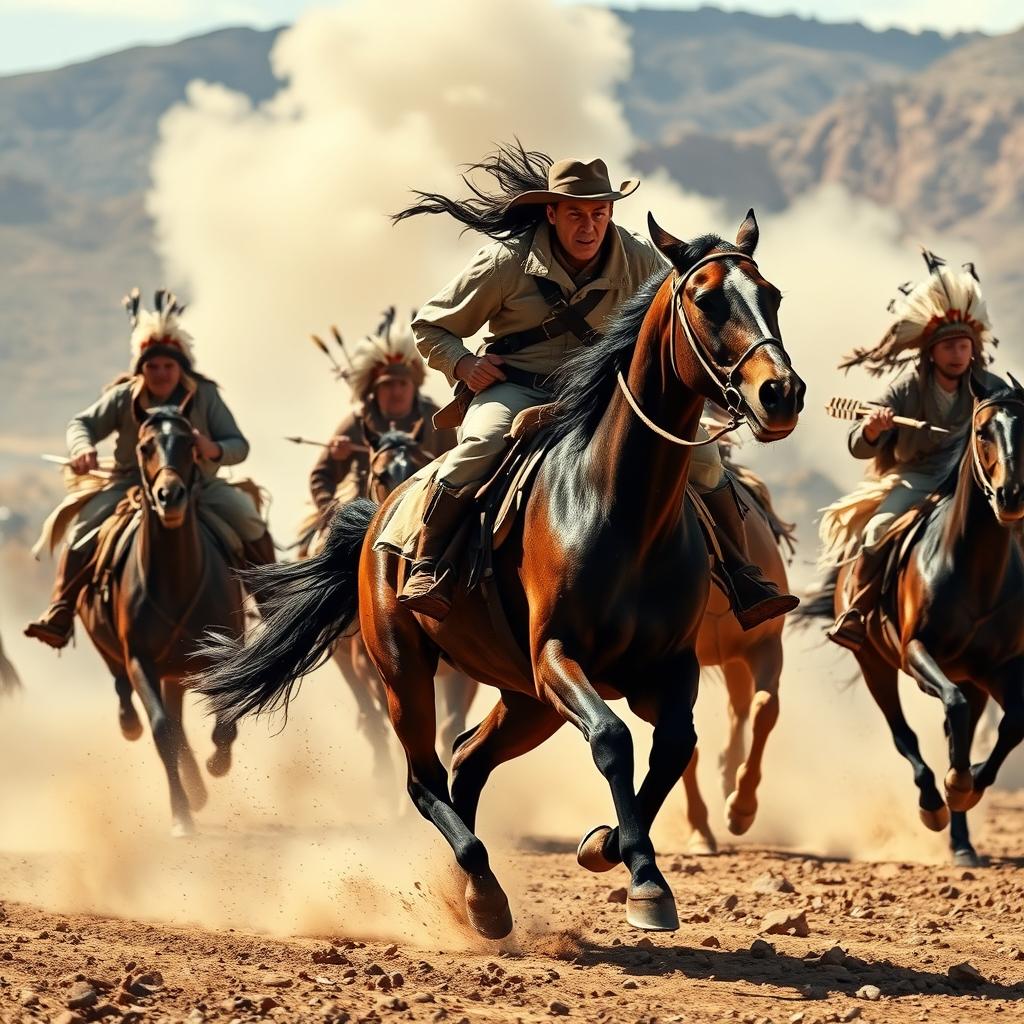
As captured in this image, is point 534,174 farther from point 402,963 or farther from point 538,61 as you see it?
point 538,61

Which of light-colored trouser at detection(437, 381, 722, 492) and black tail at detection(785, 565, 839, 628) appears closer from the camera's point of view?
light-colored trouser at detection(437, 381, 722, 492)

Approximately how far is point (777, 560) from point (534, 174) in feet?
13.8

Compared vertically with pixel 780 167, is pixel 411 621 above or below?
below

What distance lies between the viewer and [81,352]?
108 metres

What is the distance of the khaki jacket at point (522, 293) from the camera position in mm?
7605

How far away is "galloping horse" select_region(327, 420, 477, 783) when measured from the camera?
12.4 meters

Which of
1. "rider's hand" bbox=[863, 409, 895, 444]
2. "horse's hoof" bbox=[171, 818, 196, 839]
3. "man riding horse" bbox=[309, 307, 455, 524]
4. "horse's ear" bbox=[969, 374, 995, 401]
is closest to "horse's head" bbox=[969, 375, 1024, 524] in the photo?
"horse's ear" bbox=[969, 374, 995, 401]

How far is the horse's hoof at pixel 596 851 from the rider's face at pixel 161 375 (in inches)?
237

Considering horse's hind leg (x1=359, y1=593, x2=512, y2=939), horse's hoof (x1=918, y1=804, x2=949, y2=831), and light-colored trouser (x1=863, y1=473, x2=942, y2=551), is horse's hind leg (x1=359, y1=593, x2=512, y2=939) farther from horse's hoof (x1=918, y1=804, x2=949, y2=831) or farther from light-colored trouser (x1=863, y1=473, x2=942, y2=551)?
light-colored trouser (x1=863, y1=473, x2=942, y2=551)

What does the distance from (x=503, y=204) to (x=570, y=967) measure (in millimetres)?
2841

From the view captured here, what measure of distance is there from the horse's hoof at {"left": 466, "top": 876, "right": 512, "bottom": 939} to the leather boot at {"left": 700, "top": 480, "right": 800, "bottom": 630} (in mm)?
1327

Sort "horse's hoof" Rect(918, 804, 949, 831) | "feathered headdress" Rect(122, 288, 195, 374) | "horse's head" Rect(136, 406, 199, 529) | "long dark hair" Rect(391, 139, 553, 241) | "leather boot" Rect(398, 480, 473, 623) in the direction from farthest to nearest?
"feathered headdress" Rect(122, 288, 195, 374) < "horse's head" Rect(136, 406, 199, 529) < "horse's hoof" Rect(918, 804, 949, 831) < "long dark hair" Rect(391, 139, 553, 241) < "leather boot" Rect(398, 480, 473, 623)

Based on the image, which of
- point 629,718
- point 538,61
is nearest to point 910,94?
point 538,61

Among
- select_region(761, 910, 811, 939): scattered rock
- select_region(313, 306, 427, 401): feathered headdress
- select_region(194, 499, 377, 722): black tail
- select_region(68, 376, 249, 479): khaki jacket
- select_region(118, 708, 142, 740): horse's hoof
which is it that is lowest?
select_region(761, 910, 811, 939): scattered rock
